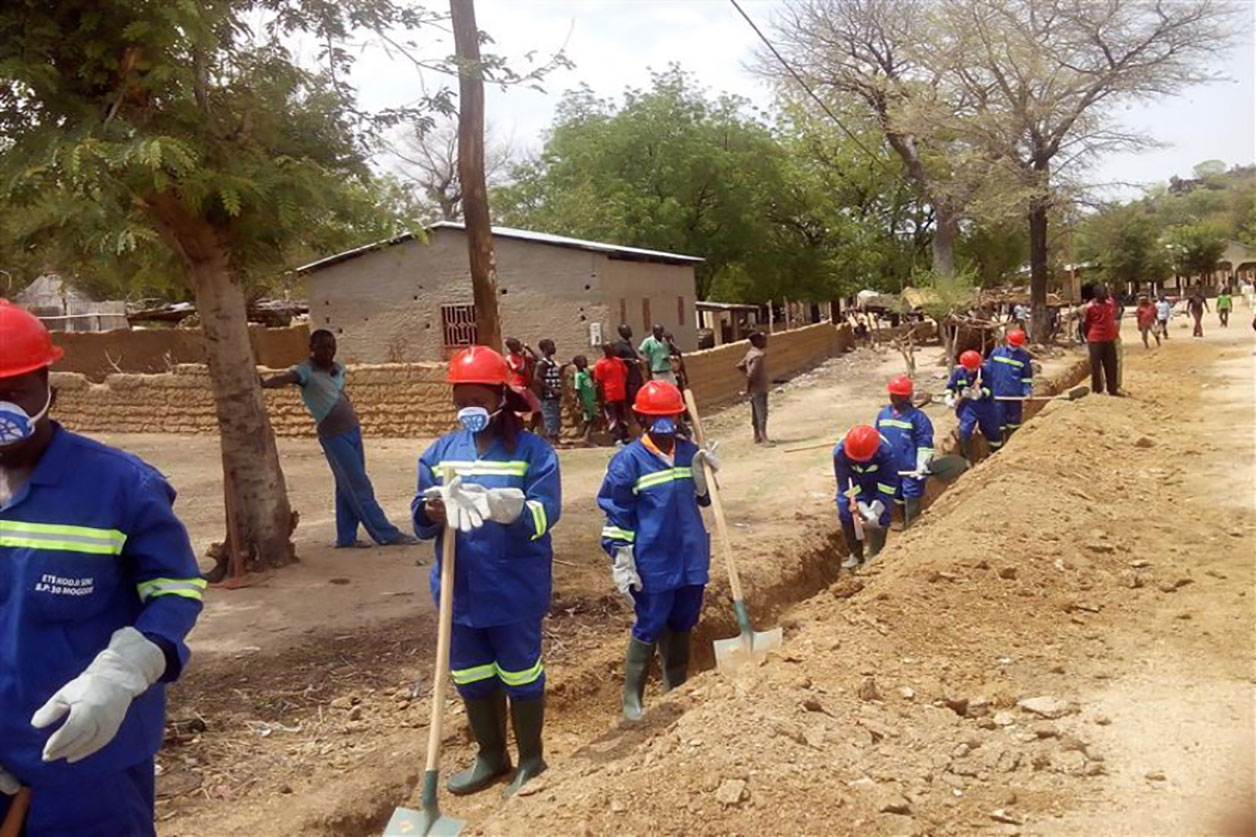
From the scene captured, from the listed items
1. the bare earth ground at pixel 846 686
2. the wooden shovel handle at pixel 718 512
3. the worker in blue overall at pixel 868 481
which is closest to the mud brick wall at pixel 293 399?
the bare earth ground at pixel 846 686

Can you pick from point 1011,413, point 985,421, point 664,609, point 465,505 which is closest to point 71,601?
point 465,505

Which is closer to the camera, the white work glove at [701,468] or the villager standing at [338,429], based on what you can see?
A: the white work glove at [701,468]

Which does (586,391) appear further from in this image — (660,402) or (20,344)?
(20,344)

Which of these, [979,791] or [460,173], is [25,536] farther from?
[460,173]

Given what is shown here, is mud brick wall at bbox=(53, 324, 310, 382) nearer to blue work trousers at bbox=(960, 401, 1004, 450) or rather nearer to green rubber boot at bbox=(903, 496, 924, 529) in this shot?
blue work trousers at bbox=(960, 401, 1004, 450)

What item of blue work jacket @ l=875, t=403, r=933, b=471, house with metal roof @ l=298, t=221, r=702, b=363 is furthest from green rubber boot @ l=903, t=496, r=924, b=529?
house with metal roof @ l=298, t=221, r=702, b=363

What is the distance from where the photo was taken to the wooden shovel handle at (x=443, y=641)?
12.6 ft

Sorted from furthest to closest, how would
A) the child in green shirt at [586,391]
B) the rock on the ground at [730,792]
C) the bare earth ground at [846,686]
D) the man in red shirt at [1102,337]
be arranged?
the man in red shirt at [1102,337] → the child in green shirt at [586,391] → the bare earth ground at [846,686] → the rock on the ground at [730,792]

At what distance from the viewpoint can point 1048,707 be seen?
14.7 feet

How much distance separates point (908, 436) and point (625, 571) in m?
4.03

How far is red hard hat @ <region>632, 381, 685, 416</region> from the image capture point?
523 centimetres

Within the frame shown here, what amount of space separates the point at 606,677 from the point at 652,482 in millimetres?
1570

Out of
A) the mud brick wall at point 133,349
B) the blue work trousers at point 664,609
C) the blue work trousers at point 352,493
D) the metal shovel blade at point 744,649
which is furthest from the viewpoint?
the mud brick wall at point 133,349

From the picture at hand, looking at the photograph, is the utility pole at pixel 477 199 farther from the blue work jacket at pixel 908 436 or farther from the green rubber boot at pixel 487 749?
the green rubber boot at pixel 487 749
